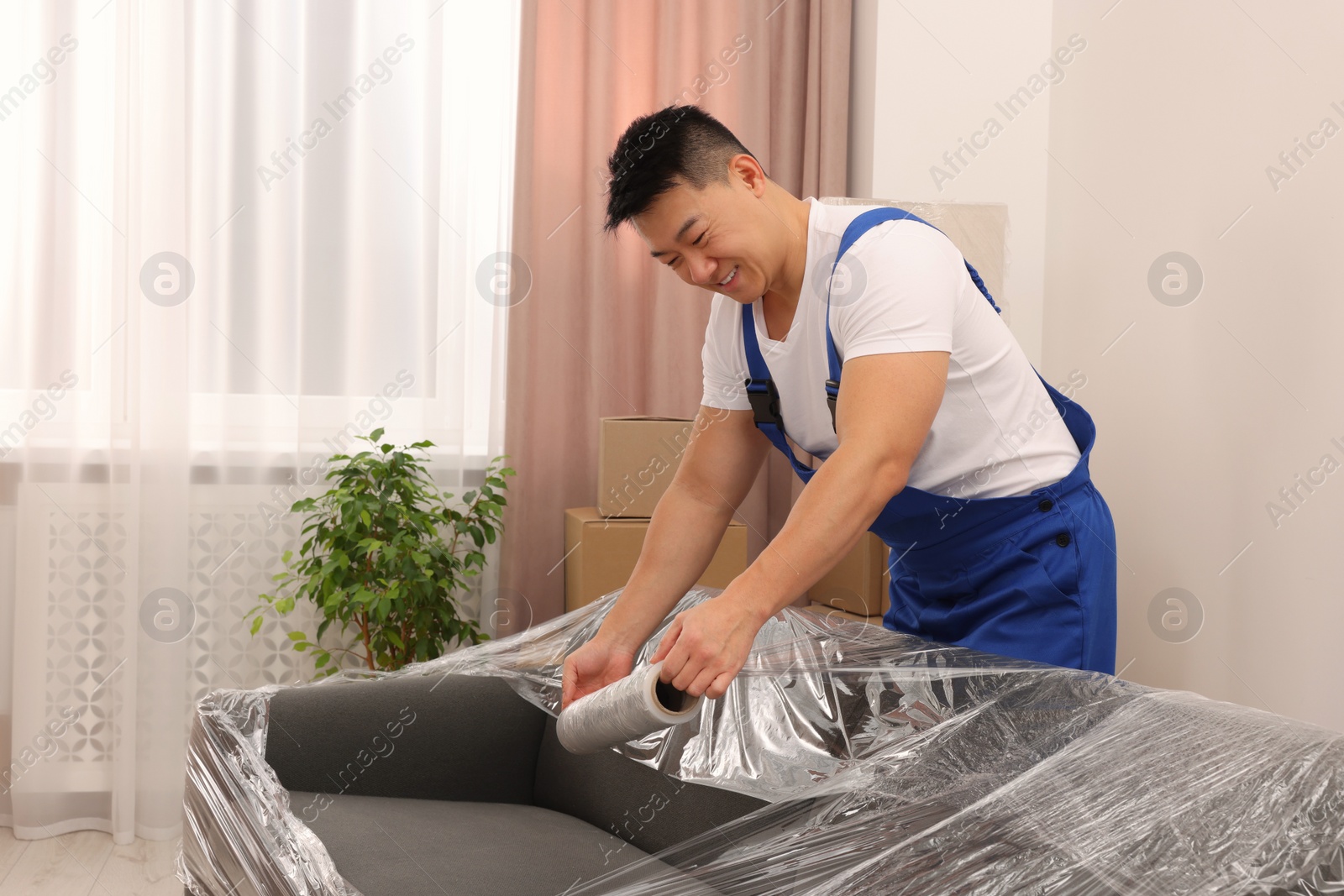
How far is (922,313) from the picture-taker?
1.04m

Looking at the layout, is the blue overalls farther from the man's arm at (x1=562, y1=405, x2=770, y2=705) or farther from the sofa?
the sofa

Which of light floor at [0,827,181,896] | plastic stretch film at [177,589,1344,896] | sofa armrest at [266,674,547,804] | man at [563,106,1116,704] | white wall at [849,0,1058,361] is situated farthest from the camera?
white wall at [849,0,1058,361]

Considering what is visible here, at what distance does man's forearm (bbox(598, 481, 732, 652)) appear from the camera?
1.24 m

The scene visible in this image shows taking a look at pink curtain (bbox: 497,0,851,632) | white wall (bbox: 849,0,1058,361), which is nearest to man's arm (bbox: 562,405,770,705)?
pink curtain (bbox: 497,0,851,632)

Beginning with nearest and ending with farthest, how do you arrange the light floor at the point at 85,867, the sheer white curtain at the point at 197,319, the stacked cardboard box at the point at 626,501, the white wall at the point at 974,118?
the light floor at the point at 85,867
the stacked cardboard box at the point at 626,501
the sheer white curtain at the point at 197,319
the white wall at the point at 974,118

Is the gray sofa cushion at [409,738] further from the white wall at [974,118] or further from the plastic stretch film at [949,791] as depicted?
the white wall at [974,118]

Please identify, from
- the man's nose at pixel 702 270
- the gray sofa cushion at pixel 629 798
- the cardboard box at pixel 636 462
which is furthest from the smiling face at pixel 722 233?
the cardboard box at pixel 636 462

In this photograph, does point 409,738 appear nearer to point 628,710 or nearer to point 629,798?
point 629,798

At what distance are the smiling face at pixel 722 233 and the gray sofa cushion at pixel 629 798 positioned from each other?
1.98 ft

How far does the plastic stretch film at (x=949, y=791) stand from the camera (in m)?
0.62

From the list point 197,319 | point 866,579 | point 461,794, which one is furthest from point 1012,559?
point 197,319

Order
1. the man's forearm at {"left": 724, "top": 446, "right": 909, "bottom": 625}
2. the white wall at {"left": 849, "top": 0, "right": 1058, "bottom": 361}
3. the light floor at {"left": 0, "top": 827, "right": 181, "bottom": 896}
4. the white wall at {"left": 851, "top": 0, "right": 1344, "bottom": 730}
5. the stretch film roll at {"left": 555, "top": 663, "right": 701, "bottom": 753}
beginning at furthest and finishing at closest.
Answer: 1. the white wall at {"left": 849, "top": 0, "right": 1058, "bottom": 361}
2. the light floor at {"left": 0, "top": 827, "right": 181, "bottom": 896}
3. the white wall at {"left": 851, "top": 0, "right": 1344, "bottom": 730}
4. the man's forearm at {"left": 724, "top": 446, "right": 909, "bottom": 625}
5. the stretch film roll at {"left": 555, "top": 663, "right": 701, "bottom": 753}

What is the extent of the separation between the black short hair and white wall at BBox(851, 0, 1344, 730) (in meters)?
1.17

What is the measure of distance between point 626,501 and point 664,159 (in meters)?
1.22
